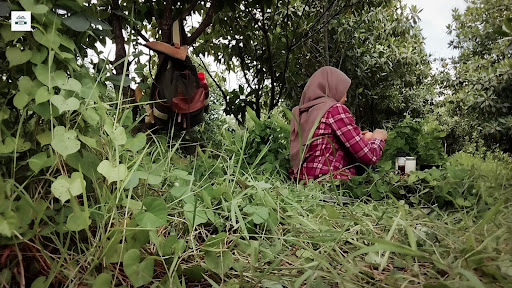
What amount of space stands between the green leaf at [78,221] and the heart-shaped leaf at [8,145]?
0.62ft

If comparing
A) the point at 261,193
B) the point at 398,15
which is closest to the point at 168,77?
the point at 261,193

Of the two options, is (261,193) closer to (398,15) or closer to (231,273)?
(231,273)

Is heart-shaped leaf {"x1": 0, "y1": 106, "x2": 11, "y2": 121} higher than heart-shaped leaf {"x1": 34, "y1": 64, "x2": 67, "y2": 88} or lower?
lower

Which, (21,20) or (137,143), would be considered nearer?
(21,20)

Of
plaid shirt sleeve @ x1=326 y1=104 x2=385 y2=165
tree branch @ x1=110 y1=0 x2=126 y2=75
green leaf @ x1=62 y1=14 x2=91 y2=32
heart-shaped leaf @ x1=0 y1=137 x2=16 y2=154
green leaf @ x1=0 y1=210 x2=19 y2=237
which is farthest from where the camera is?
plaid shirt sleeve @ x1=326 y1=104 x2=385 y2=165

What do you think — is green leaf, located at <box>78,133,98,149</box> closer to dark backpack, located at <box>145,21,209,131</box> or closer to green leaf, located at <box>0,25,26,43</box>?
green leaf, located at <box>0,25,26,43</box>

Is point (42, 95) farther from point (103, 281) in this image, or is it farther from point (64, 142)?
point (103, 281)

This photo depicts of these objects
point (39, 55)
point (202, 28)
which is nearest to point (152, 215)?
point (39, 55)

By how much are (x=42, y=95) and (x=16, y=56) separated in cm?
10

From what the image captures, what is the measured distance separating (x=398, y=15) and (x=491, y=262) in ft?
19.8

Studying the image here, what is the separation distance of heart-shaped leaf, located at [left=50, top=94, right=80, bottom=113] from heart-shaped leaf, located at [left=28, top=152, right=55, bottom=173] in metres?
0.11

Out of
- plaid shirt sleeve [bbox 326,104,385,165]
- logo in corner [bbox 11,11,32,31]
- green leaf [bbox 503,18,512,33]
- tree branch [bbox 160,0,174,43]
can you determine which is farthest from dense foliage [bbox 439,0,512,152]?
logo in corner [bbox 11,11,32,31]

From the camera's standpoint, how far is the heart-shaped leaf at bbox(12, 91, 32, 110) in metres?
0.75

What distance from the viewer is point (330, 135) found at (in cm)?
243
